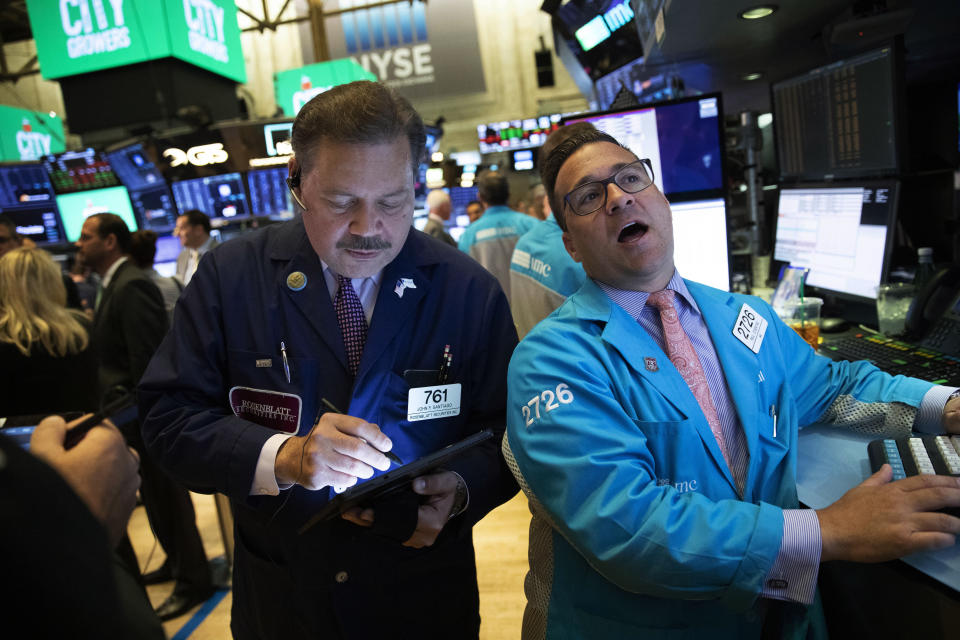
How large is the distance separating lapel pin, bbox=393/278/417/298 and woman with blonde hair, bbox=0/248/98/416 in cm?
225

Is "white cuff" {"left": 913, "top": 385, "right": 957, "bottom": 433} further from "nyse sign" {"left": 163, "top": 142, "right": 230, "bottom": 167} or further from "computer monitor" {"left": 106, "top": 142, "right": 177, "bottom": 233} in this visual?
"computer monitor" {"left": 106, "top": 142, "right": 177, "bottom": 233}

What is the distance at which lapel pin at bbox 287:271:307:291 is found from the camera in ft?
4.53

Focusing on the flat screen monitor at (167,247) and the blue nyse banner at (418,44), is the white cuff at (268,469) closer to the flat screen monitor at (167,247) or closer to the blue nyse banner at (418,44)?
the flat screen monitor at (167,247)

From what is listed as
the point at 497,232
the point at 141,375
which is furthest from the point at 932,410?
the point at 497,232

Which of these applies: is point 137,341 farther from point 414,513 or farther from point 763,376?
point 763,376

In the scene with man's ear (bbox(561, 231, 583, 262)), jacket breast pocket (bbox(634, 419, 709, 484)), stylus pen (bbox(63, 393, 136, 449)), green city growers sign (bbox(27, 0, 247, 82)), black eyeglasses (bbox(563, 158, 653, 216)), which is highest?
green city growers sign (bbox(27, 0, 247, 82))

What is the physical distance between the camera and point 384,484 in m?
1.06

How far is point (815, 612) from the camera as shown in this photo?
1240mm

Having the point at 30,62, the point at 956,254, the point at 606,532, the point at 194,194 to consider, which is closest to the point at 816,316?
the point at 956,254

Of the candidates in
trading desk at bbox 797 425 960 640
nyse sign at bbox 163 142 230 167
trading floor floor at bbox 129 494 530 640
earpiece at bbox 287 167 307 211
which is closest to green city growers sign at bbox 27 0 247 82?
nyse sign at bbox 163 142 230 167

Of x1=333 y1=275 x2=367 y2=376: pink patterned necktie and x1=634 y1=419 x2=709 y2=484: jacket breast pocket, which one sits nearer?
x1=634 y1=419 x2=709 y2=484: jacket breast pocket

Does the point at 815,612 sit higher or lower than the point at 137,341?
lower

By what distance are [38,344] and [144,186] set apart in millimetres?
4422

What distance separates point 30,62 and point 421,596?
15.9 meters
